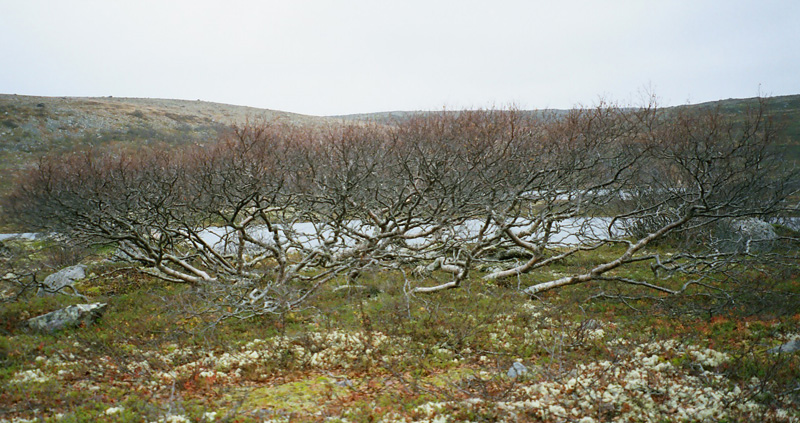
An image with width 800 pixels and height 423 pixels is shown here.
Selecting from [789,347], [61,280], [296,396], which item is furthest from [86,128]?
[789,347]

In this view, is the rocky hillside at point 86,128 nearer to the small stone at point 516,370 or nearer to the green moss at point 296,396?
the small stone at point 516,370

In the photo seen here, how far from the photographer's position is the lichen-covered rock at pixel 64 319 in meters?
12.9

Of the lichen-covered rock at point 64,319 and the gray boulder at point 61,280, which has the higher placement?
the lichen-covered rock at point 64,319

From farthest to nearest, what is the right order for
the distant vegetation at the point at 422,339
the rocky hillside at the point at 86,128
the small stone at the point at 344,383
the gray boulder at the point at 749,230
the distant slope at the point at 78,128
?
1. the distant slope at the point at 78,128
2. the rocky hillside at the point at 86,128
3. the gray boulder at the point at 749,230
4. the small stone at the point at 344,383
5. the distant vegetation at the point at 422,339

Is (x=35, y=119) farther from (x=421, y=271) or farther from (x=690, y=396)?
(x=690, y=396)

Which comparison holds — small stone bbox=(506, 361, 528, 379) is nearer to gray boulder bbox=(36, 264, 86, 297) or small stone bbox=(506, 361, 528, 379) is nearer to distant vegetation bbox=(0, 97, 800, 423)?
distant vegetation bbox=(0, 97, 800, 423)

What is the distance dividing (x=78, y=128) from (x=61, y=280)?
6969cm

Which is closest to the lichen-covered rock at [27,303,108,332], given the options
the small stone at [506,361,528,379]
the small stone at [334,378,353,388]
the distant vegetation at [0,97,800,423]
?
the distant vegetation at [0,97,800,423]

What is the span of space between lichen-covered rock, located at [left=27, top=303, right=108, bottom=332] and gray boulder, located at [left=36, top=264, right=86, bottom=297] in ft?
11.2

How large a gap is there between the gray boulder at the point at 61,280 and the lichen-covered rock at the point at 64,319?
11.2 feet

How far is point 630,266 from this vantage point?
2122 cm

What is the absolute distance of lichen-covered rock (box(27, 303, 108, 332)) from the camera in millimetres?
12906

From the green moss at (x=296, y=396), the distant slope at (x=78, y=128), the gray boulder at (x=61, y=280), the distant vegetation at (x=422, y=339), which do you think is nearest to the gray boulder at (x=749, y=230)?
the distant vegetation at (x=422, y=339)

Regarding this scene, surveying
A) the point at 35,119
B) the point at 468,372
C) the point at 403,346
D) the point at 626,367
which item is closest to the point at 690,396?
the point at 626,367
